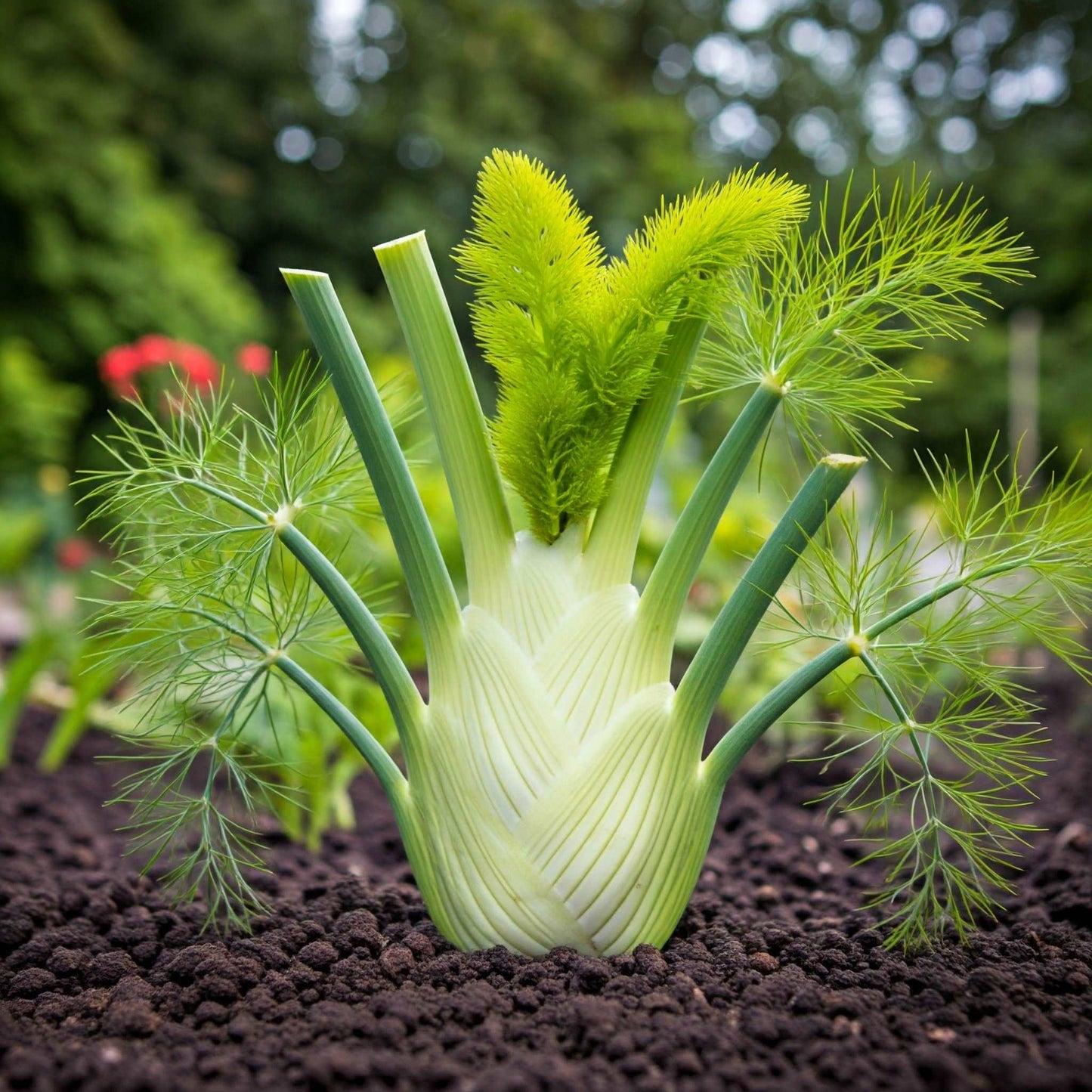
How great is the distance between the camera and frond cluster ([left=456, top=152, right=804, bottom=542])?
123 cm

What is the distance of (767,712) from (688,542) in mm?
224

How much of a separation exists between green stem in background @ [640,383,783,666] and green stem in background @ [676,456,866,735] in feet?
0.17

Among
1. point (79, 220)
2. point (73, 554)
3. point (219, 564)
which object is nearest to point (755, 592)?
point (219, 564)

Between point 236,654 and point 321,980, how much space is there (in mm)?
421

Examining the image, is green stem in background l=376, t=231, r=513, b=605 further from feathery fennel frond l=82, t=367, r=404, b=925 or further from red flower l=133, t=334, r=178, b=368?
red flower l=133, t=334, r=178, b=368

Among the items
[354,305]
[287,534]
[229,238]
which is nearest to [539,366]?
[287,534]

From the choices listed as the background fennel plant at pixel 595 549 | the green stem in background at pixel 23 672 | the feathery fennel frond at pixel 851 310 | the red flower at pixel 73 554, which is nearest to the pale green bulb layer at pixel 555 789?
the background fennel plant at pixel 595 549

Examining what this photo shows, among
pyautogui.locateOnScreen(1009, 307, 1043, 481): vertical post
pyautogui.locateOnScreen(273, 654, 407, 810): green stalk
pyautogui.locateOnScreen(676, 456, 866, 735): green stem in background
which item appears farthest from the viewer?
pyautogui.locateOnScreen(1009, 307, 1043, 481): vertical post

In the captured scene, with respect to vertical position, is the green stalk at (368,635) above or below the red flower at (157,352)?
below

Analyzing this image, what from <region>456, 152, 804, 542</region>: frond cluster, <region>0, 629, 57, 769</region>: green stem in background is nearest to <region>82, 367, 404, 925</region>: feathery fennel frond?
<region>456, 152, 804, 542</region>: frond cluster

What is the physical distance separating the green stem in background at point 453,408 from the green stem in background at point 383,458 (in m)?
0.05

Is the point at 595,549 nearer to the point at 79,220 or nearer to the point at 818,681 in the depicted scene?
the point at 818,681

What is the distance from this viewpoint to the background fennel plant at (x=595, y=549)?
48.3 inches

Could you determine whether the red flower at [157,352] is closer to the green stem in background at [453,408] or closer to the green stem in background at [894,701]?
the green stem in background at [453,408]
